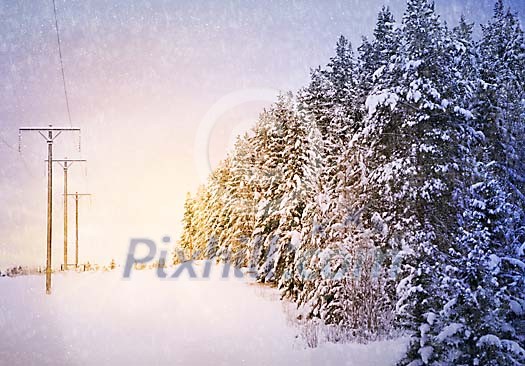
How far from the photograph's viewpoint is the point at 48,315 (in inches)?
782

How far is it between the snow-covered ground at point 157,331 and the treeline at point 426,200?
176 cm

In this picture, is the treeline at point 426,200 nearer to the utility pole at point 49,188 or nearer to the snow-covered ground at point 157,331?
the snow-covered ground at point 157,331

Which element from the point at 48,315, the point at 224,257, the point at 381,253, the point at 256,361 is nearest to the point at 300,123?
the point at 381,253

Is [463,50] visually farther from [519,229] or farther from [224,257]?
[224,257]

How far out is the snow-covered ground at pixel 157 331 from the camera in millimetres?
13023

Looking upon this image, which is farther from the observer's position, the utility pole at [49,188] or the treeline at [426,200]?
the utility pole at [49,188]

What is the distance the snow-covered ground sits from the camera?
13.0m

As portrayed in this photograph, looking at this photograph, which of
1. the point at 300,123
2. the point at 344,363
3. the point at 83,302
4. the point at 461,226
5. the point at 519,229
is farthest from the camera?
the point at 300,123

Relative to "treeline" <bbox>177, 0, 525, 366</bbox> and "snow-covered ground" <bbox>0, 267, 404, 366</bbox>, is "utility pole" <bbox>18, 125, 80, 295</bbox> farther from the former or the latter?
"treeline" <bbox>177, 0, 525, 366</bbox>

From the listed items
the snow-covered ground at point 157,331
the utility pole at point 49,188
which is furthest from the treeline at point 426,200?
the utility pole at point 49,188

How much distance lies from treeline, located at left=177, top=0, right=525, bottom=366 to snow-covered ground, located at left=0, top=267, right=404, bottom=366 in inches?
69.4

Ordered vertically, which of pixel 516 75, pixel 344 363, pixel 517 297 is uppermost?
pixel 516 75

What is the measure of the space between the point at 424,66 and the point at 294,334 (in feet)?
28.2

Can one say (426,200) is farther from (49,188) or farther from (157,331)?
(49,188)
